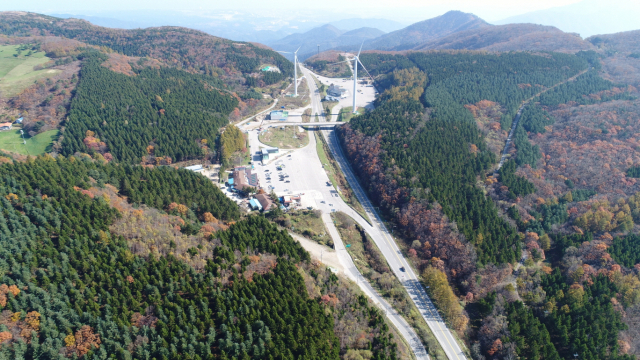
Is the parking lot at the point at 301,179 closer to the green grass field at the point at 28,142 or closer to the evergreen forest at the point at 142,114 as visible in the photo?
the evergreen forest at the point at 142,114

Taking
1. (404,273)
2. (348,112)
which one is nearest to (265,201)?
(404,273)

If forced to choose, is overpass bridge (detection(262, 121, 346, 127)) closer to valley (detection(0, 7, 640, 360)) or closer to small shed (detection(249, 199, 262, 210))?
valley (detection(0, 7, 640, 360))

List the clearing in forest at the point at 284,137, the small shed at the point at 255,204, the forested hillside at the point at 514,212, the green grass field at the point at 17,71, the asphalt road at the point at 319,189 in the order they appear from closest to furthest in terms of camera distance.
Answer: the forested hillside at the point at 514,212
the asphalt road at the point at 319,189
the small shed at the point at 255,204
the green grass field at the point at 17,71
the clearing in forest at the point at 284,137

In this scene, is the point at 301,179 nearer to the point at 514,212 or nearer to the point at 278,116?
the point at 278,116

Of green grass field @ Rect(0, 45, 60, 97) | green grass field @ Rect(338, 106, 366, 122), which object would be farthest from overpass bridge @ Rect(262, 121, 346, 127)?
green grass field @ Rect(0, 45, 60, 97)

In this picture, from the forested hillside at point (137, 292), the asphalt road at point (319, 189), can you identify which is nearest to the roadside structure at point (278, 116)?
the asphalt road at point (319, 189)
